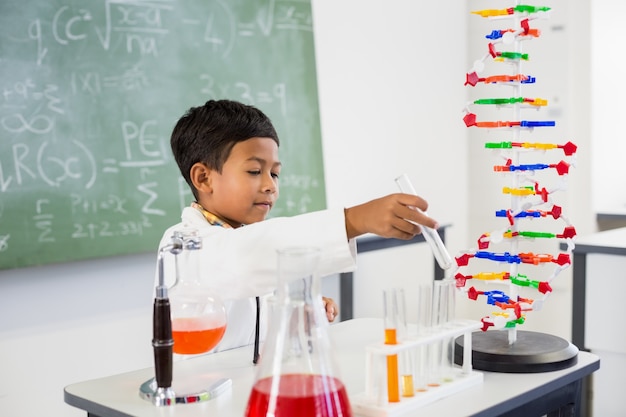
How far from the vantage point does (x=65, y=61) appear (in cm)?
279

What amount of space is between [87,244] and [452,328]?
1910mm

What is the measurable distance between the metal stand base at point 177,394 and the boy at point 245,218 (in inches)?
6.4

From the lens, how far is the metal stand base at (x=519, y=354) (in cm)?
133

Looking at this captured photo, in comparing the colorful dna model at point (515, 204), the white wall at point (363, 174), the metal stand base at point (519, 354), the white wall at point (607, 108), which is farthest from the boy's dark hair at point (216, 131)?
the white wall at point (607, 108)

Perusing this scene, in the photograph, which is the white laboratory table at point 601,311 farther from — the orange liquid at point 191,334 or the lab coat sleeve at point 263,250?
the orange liquid at point 191,334

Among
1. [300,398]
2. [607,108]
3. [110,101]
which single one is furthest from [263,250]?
[607,108]

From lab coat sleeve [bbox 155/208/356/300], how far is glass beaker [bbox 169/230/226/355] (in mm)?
105

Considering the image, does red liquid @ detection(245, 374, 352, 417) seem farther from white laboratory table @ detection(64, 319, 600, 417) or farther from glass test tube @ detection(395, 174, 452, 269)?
glass test tube @ detection(395, 174, 452, 269)

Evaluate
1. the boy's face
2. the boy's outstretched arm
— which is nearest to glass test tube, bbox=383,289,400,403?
the boy's outstretched arm

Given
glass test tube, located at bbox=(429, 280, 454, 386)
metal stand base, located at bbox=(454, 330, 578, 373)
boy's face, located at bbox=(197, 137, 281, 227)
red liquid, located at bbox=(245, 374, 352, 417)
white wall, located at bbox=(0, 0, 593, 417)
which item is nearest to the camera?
red liquid, located at bbox=(245, 374, 352, 417)

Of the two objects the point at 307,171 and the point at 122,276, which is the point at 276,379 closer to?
the point at 122,276

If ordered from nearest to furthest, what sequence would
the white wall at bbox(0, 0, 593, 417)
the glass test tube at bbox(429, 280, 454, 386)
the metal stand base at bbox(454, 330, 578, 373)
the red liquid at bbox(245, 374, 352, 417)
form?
1. the red liquid at bbox(245, 374, 352, 417)
2. the glass test tube at bbox(429, 280, 454, 386)
3. the metal stand base at bbox(454, 330, 578, 373)
4. the white wall at bbox(0, 0, 593, 417)

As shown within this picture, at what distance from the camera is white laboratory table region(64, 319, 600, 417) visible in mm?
1148

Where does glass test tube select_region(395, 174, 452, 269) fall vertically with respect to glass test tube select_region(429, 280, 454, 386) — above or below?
above
